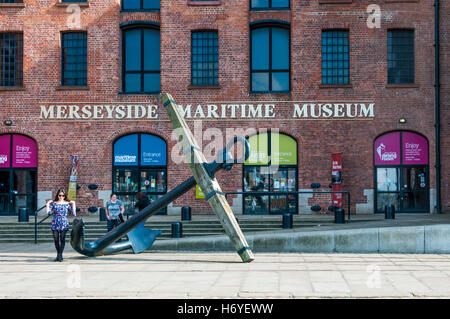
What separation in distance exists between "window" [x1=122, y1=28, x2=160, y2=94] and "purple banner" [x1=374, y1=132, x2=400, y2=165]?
9.60 m

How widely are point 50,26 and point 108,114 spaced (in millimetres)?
4430

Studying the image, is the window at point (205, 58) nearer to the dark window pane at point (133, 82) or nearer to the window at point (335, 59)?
the dark window pane at point (133, 82)

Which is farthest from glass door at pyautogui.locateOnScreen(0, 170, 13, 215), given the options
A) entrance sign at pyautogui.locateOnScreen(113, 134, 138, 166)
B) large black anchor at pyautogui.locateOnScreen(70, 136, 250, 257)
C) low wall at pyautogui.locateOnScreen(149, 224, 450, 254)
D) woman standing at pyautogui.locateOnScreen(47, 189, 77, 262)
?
large black anchor at pyautogui.locateOnScreen(70, 136, 250, 257)

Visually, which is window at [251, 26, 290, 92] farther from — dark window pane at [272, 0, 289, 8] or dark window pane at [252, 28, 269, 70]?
dark window pane at [272, 0, 289, 8]

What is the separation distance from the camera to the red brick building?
2305 centimetres

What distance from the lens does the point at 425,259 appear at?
41.7 ft

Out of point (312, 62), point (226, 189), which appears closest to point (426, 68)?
point (312, 62)

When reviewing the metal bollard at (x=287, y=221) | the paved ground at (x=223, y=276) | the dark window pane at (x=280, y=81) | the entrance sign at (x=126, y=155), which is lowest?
the paved ground at (x=223, y=276)

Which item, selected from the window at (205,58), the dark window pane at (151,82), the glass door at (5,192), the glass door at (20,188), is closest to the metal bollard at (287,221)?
the window at (205,58)

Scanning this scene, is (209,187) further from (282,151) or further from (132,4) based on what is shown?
(132,4)

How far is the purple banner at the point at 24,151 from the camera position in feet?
77.6

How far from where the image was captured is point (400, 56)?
23438 mm

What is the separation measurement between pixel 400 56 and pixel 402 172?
15.7 ft

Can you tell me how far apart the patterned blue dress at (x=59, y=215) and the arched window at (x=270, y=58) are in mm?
12439
